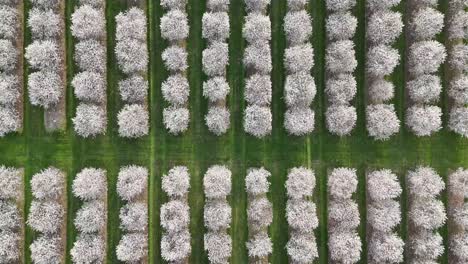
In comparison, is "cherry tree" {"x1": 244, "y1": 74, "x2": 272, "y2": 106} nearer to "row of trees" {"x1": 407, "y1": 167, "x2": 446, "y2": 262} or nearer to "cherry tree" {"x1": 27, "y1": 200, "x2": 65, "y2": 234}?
"row of trees" {"x1": 407, "y1": 167, "x2": 446, "y2": 262}

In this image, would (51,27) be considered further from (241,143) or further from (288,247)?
(288,247)

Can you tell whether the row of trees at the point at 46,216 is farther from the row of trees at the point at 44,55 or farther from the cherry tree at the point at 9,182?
the row of trees at the point at 44,55

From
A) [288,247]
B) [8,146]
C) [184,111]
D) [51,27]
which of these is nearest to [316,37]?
[184,111]

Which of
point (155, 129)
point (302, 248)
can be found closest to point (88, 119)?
point (155, 129)

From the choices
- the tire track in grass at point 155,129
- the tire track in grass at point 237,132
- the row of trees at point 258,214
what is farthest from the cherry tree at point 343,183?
the tire track in grass at point 155,129

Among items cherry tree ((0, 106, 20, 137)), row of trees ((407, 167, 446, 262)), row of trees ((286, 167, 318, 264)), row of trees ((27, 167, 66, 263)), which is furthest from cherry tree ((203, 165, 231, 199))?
cherry tree ((0, 106, 20, 137))

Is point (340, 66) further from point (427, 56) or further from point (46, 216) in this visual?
point (46, 216)

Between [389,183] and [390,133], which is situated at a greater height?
[390,133]
